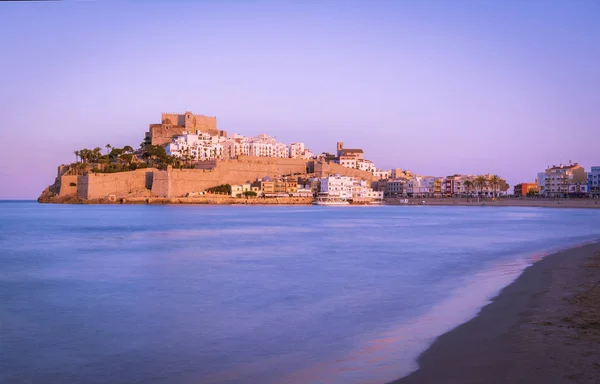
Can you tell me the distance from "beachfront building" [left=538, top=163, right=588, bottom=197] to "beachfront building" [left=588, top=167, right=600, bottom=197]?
6.53ft

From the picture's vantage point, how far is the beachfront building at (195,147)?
5600 cm

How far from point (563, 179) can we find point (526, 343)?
63237 millimetres

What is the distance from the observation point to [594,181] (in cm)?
5634

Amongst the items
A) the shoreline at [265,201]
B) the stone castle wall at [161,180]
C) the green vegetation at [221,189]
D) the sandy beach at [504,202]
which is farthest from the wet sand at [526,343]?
the green vegetation at [221,189]

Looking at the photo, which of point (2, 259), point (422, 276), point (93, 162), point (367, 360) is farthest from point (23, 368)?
point (93, 162)

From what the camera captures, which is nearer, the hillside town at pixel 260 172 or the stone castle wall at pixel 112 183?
the stone castle wall at pixel 112 183

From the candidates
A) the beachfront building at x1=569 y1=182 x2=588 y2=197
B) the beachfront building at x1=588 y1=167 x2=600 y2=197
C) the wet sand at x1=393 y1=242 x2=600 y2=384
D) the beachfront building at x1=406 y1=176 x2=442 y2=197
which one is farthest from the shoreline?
the wet sand at x1=393 y1=242 x2=600 y2=384

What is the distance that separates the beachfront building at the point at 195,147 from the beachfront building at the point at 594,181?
4113 cm

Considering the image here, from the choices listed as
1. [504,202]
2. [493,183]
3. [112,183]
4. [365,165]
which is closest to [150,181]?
[112,183]

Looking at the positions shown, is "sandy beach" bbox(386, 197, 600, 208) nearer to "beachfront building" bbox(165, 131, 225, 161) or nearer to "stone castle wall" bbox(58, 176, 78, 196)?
"beachfront building" bbox(165, 131, 225, 161)

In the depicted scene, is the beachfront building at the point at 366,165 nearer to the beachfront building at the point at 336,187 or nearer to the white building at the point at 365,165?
the white building at the point at 365,165

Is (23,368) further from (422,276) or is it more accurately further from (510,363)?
(422,276)

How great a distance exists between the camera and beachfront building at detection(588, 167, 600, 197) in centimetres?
5566

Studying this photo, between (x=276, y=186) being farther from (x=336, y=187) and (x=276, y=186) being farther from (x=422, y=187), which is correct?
(x=422, y=187)
